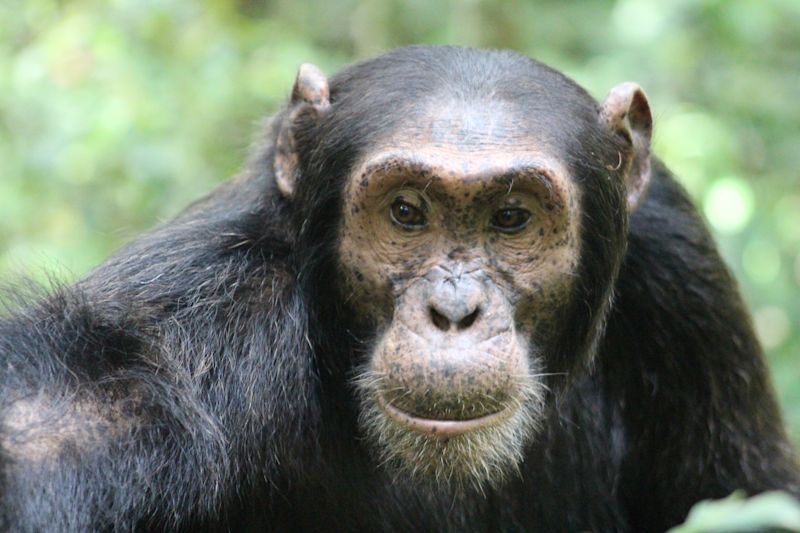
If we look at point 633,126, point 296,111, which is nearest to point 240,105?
point 296,111

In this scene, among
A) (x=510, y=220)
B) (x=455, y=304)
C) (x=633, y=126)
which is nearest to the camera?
(x=455, y=304)

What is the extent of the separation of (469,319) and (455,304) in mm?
98

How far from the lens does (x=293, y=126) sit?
629cm

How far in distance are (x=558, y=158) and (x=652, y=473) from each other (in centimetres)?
215

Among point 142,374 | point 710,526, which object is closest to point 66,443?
point 142,374

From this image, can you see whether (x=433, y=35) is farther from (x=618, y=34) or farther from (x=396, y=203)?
(x=396, y=203)

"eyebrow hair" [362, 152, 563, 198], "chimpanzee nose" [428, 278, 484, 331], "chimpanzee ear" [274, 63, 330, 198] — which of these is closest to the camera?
"chimpanzee nose" [428, 278, 484, 331]

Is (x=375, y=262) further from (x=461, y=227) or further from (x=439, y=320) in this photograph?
(x=439, y=320)

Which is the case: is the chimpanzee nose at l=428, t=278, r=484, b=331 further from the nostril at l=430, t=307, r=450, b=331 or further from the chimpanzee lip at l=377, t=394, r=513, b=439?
the chimpanzee lip at l=377, t=394, r=513, b=439

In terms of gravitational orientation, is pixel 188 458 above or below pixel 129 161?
below

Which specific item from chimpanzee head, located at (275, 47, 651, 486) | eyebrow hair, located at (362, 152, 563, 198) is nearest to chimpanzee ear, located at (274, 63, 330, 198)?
chimpanzee head, located at (275, 47, 651, 486)

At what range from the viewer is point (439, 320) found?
5410mm

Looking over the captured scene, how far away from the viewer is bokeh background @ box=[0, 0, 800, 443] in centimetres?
977

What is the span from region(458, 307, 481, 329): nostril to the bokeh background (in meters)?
4.06
